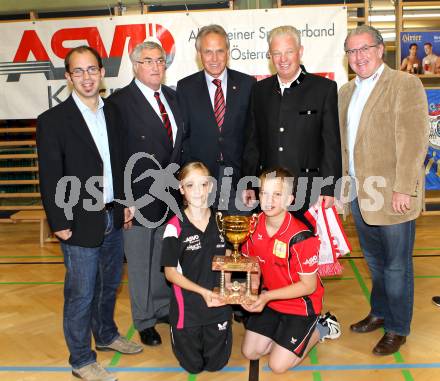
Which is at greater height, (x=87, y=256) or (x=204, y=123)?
(x=204, y=123)

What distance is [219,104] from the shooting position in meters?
3.52

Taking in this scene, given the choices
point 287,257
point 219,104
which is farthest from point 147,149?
point 287,257

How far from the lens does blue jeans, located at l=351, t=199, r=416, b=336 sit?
10.1 feet

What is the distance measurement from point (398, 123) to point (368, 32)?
541mm

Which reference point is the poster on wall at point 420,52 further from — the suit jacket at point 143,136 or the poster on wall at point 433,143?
the suit jacket at point 143,136

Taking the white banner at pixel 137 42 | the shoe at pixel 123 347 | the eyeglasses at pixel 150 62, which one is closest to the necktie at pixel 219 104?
the eyeglasses at pixel 150 62

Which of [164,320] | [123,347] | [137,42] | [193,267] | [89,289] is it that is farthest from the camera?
[137,42]

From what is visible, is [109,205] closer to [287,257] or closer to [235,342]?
[287,257]

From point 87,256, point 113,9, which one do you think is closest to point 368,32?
point 87,256

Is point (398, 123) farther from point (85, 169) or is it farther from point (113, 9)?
point (113, 9)

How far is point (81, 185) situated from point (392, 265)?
72.4 inches

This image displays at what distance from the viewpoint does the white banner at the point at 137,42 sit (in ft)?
20.3

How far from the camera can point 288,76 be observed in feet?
10.4

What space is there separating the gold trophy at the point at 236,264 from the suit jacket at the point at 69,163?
663mm
